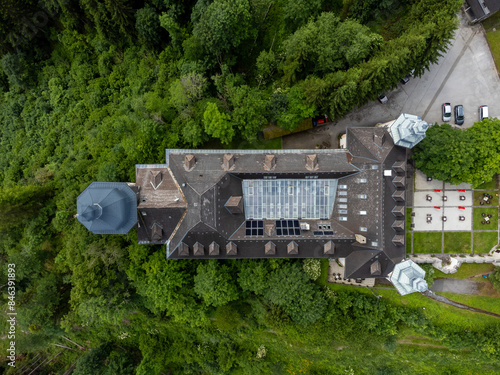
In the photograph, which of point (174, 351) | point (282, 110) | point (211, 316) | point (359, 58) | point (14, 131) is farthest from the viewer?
point (14, 131)

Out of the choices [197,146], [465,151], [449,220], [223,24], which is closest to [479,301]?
[449,220]

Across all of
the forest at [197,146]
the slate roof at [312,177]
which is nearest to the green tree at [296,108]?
the forest at [197,146]

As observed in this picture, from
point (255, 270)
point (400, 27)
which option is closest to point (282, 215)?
point (255, 270)

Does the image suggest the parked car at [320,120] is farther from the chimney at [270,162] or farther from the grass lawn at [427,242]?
the grass lawn at [427,242]

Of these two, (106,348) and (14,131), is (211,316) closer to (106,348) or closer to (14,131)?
(106,348)

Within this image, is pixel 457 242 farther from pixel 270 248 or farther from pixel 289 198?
pixel 270 248

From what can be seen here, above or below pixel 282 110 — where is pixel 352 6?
above

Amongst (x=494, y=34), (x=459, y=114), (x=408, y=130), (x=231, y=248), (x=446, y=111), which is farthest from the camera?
(x=446, y=111)
